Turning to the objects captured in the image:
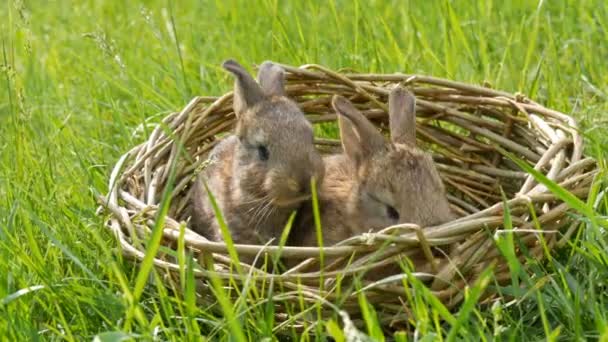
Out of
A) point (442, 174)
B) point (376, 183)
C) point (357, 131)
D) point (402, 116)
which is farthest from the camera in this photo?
point (442, 174)

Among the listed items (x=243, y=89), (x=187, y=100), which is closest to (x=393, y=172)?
(x=243, y=89)

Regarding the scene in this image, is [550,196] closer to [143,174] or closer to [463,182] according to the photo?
[463,182]

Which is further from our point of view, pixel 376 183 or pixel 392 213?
pixel 376 183

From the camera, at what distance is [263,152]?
4.81 m

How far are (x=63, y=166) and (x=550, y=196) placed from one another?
7.95 feet

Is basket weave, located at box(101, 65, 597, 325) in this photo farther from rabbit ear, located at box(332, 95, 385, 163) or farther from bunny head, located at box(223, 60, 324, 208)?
rabbit ear, located at box(332, 95, 385, 163)

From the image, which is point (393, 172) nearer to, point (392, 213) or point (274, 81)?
point (392, 213)

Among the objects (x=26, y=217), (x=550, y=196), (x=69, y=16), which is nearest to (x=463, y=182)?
(x=550, y=196)

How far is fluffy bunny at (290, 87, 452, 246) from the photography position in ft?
13.8

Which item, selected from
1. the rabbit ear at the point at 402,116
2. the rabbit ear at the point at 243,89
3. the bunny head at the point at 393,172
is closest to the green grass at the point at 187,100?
the rabbit ear at the point at 243,89

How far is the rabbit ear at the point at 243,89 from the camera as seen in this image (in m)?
4.83

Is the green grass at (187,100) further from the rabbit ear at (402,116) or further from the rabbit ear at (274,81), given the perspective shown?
the rabbit ear at (402,116)

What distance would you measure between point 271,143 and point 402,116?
593mm

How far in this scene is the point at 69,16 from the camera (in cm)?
807
